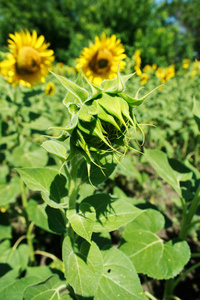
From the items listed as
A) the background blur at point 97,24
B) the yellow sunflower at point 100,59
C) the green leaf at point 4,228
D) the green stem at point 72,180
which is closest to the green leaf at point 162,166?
the green stem at point 72,180

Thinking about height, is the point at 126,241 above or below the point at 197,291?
above

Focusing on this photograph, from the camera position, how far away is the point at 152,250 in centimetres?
94

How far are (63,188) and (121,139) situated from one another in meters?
0.32

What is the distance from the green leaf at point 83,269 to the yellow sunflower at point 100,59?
1.60m

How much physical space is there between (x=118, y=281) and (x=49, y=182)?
41 centimetres

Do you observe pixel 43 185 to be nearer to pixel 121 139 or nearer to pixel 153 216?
pixel 121 139

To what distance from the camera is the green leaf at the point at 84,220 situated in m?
0.58

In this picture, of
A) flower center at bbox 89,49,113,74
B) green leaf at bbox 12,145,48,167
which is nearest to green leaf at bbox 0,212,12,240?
green leaf at bbox 12,145,48,167

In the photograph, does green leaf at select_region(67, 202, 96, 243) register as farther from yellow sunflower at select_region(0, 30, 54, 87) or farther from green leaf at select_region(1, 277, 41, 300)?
yellow sunflower at select_region(0, 30, 54, 87)

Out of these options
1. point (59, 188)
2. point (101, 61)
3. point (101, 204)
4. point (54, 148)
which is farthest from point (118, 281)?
point (101, 61)

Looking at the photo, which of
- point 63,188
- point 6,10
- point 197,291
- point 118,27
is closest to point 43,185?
point 63,188

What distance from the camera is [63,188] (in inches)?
28.9

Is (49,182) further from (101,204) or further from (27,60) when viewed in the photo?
(27,60)

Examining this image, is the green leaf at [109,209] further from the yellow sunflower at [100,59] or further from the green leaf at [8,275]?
the yellow sunflower at [100,59]
